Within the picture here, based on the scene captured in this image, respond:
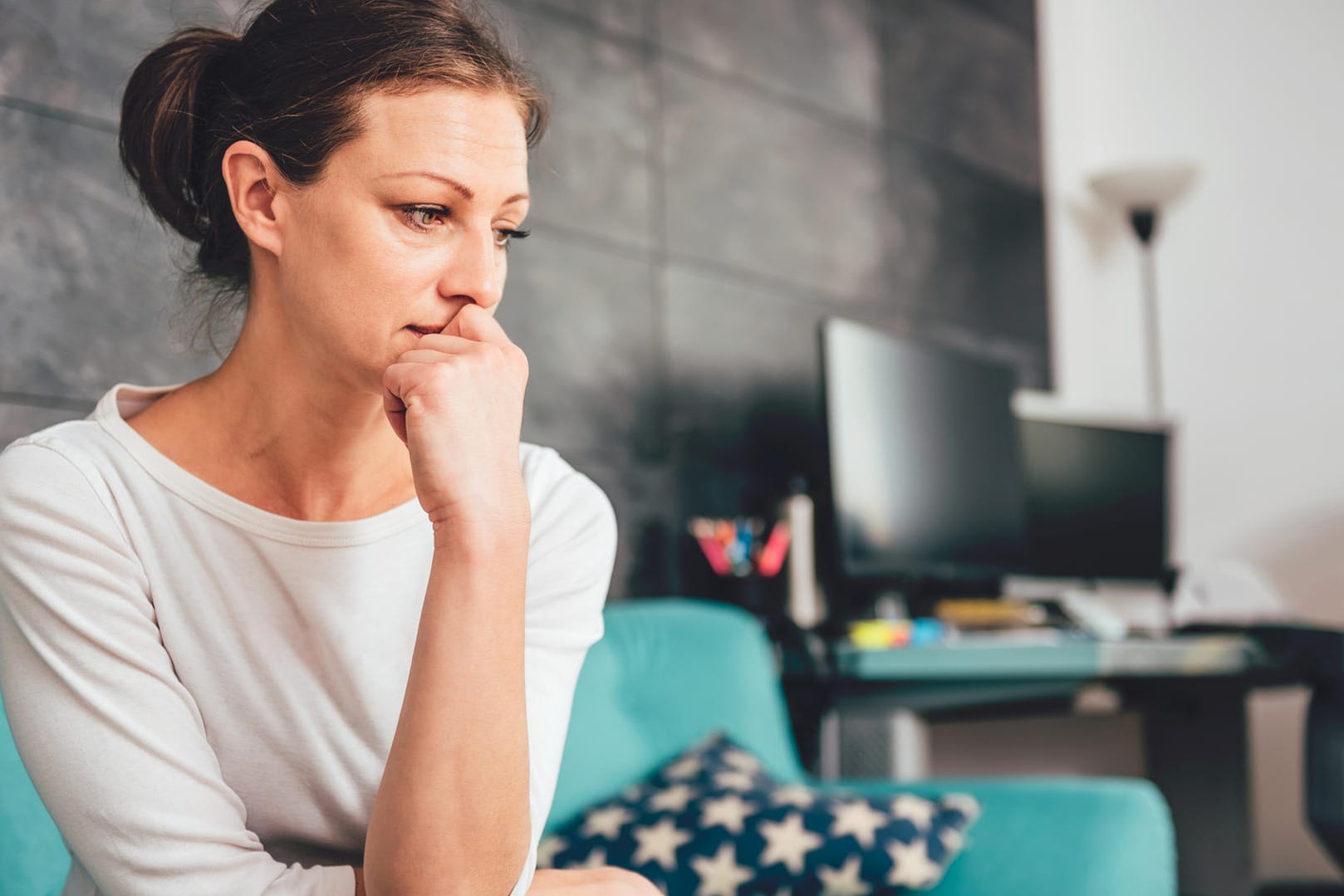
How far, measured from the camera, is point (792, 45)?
2.71 meters

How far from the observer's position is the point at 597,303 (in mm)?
2184

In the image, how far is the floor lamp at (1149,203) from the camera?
10.4ft

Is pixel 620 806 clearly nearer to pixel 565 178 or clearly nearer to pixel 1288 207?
pixel 565 178

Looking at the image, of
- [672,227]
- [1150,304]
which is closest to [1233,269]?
[1150,304]

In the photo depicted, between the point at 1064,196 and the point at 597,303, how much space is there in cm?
195

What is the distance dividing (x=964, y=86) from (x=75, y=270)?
2458mm

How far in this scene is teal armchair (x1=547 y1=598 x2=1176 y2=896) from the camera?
1415 millimetres

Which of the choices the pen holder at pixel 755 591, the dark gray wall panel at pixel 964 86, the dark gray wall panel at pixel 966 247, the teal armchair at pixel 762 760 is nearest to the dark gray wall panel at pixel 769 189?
the dark gray wall panel at pixel 966 247

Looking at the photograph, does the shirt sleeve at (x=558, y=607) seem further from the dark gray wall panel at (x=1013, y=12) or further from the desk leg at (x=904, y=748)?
the dark gray wall panel at (x=1013, y=12)

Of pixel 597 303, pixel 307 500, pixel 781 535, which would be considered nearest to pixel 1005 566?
pixel 781 535

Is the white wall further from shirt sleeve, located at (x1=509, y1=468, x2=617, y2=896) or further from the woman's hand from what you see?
the woman's hand

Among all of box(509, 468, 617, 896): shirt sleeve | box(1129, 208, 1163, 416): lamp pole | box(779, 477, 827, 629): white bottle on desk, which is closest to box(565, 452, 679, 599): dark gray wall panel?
box(779, 477, 827, 629): white bottle on desk

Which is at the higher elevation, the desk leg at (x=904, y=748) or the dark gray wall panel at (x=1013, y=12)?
the dark gray wall panel at (x=1013, y=12)

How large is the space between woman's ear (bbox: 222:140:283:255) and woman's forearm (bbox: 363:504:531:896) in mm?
298
